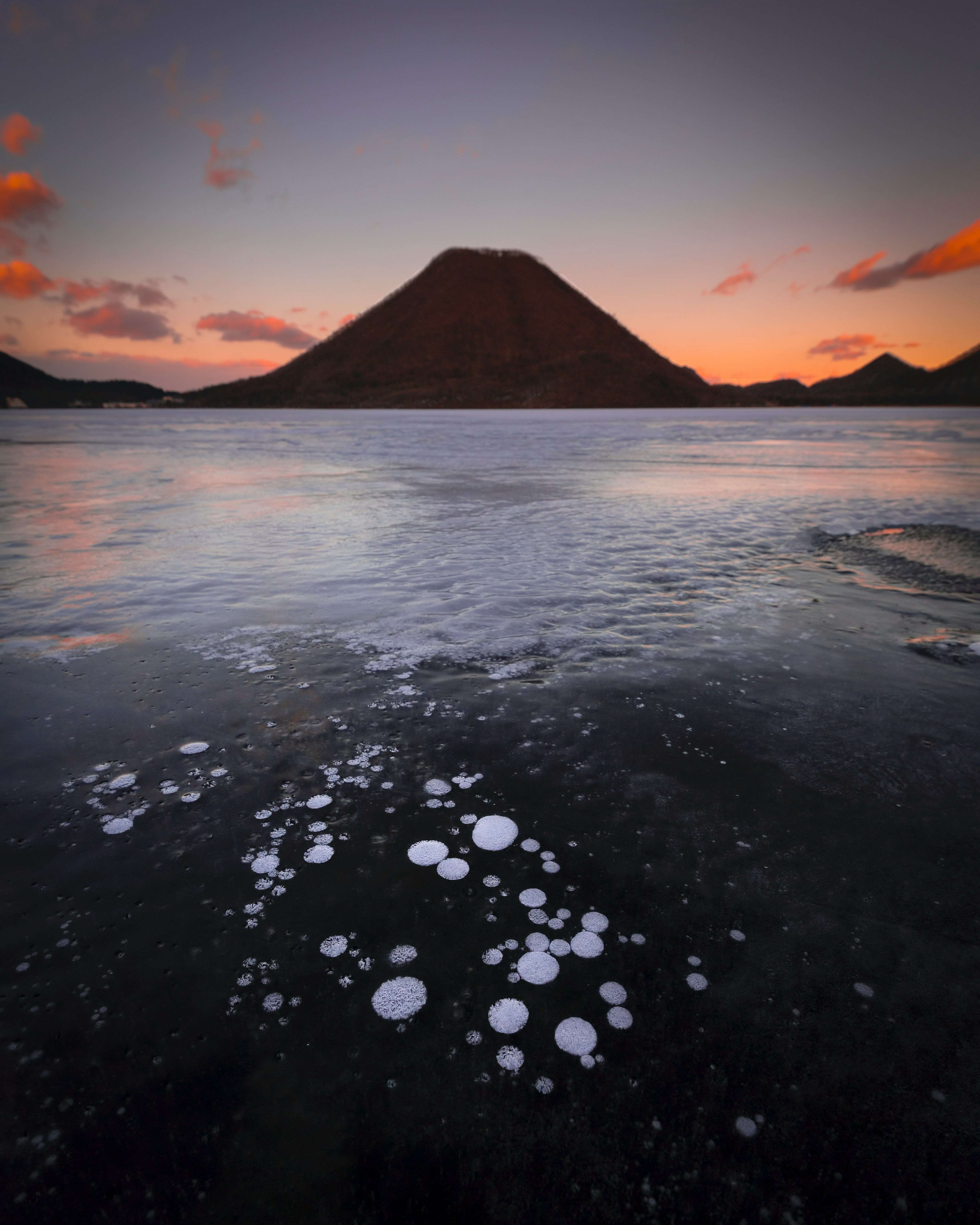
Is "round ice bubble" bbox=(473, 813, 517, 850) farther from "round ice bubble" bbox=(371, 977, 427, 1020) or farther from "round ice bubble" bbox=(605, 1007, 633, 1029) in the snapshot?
"round ice bubble" bbox=(605, 1007, 633, 1029)

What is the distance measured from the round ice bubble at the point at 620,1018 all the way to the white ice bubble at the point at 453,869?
2.43 ft

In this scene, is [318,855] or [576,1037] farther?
[318,855]

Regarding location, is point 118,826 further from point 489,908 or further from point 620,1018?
point 620,1018

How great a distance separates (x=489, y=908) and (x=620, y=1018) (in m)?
0.59

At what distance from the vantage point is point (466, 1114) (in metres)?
1.58

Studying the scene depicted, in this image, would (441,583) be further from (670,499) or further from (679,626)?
(670,499)

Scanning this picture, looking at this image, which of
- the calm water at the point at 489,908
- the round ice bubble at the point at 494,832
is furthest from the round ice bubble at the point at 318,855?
the round ice bubble at the point at 494,832

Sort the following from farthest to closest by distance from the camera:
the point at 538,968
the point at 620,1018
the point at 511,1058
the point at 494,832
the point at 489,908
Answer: the point at 494,832 → the point at 489,908 → the point at 538,968 → the point at 620,1018 → the point at 511,1058

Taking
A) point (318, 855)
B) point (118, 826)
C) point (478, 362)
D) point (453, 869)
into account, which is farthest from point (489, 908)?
point (478, 362)

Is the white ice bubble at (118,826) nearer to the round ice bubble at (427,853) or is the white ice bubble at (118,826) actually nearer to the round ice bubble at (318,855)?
the round ice bubble at (318,855)

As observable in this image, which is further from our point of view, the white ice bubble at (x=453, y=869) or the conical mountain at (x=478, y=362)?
the conical mountain at (x=478, y=362)

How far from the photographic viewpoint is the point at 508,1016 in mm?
1854

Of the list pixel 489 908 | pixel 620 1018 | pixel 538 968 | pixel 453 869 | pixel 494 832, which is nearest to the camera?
pixel 620 1018

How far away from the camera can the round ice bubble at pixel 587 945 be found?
80.9 inches
